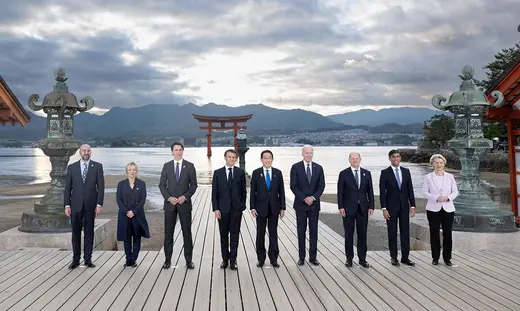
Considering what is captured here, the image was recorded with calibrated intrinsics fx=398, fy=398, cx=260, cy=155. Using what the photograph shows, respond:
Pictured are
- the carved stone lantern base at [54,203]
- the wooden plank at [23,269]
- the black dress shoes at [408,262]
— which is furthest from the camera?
the carved stone lantern base at [54,203]

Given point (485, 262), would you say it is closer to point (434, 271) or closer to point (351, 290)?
point (434, 271)

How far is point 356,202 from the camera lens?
5.42 meters

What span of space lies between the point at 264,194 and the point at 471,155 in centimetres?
439

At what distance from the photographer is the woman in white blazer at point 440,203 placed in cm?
552

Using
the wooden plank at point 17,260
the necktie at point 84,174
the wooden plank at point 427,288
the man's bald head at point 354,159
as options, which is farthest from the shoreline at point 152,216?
the man's bald head at point 354,159

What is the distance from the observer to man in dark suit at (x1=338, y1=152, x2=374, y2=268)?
17.8 feet

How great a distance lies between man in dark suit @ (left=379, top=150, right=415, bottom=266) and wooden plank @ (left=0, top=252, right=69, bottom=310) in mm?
4493

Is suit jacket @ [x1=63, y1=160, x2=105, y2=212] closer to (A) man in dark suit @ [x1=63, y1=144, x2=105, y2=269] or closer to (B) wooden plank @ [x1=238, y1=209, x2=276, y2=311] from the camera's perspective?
(A) man in dark suit @ [x1=63, y1=144, x2=105, y2=269]

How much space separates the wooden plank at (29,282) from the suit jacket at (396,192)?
4.54 metres

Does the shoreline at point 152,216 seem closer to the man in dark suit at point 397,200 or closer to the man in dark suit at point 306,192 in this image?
the man in dark suit at point 397,200

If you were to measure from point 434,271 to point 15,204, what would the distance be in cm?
1653

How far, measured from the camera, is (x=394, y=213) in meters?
5.52

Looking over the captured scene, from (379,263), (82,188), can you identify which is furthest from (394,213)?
(82,188)

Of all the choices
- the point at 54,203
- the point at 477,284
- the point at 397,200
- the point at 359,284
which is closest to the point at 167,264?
the point at 359,284
